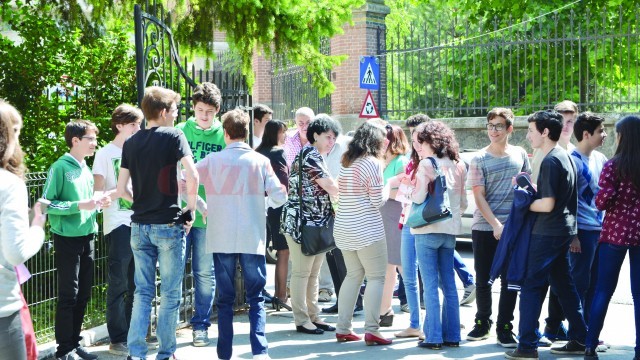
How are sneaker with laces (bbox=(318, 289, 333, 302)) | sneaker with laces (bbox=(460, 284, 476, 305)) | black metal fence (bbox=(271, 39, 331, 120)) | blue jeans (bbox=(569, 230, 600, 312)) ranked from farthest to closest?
black metal fence (bbox=(271, 39, 331, 120)) < sneaker with laces (bbox=(318, 289, 333, 302)) < sneaker with laces (bbox=(460, 284, 476, 305)) < blue jeans (bbox=(569, 230, 600, 312))

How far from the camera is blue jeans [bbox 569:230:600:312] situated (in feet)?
23.9

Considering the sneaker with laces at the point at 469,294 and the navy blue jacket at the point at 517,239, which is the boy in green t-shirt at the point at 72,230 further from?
the sneaker with laces at the point at 469,294

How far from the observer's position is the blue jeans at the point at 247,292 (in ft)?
22.2

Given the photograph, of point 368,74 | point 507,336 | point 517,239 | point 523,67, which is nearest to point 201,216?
point 517,239

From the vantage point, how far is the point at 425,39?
1948cm

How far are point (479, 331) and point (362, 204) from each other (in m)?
1.58

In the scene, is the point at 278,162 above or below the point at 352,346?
above

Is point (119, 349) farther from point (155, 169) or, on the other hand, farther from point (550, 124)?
point (550, 124)

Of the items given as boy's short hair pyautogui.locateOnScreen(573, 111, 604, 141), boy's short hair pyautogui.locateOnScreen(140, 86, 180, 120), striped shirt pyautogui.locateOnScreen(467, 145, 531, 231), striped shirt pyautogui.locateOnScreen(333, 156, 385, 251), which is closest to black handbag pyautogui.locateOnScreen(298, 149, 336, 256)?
striped shirt pyautogui.locateOnScreen(333, 156, 385, 251)

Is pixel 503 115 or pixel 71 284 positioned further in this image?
pixel 503 115

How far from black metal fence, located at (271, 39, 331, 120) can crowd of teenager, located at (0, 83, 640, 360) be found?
1418 centimetres

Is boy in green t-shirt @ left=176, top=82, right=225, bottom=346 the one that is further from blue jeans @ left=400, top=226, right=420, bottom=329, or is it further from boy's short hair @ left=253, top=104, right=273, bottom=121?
blue jeans @ left=400, top=226, right=420, bottom=329

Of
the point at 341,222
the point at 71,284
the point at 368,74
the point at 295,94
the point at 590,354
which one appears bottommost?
the point at 590,354

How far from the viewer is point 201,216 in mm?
7555
